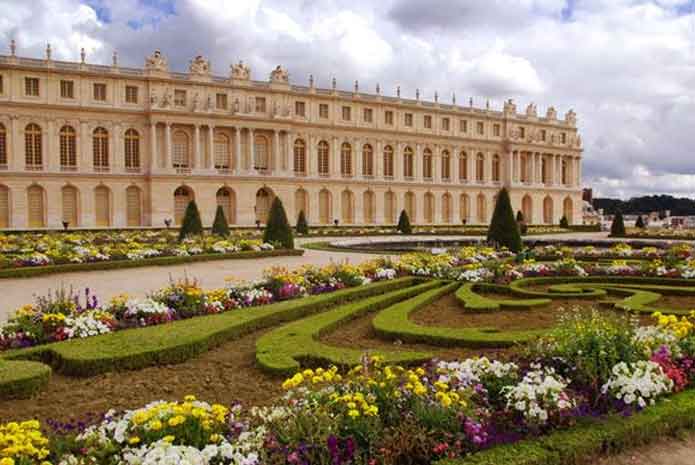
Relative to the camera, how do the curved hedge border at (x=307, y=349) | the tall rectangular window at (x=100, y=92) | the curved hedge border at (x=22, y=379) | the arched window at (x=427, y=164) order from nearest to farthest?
the curved hedge border at (x=22, y=379) → the curved hedge border at (x=307, y=349) → the tall rectangular window at (x=100, y=92) → the arched window at (x=427, y=164)

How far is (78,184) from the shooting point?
42.7m

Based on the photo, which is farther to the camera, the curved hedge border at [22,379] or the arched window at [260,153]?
the arched window at [260,153]

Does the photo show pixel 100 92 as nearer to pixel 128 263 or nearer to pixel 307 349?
pixel 128 263

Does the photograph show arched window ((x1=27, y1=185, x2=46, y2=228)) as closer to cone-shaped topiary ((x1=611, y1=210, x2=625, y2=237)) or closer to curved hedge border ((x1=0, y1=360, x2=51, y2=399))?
cone-shaped topiary ((x1=611, y1=210, x2=625, y2=237))

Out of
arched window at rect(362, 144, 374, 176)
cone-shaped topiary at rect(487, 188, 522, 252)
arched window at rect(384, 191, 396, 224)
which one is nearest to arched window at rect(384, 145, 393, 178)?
arched window at rect(362, 144, 374, 176)

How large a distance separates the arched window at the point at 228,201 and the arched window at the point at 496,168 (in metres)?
30.1

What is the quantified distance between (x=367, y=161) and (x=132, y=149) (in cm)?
2166

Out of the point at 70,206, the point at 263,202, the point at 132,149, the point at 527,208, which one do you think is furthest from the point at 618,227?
the point at 70,206

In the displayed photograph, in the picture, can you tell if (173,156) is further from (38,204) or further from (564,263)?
(564,263)

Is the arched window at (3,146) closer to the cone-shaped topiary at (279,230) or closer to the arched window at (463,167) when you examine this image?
the cone-shaped topiary at (279,230)

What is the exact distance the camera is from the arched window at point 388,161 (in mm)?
55781

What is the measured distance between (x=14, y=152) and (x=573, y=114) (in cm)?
5923

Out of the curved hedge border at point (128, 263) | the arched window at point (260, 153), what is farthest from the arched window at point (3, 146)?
the curved hedge border at point (128, 263)

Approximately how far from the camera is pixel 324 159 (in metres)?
Result: 52.8
